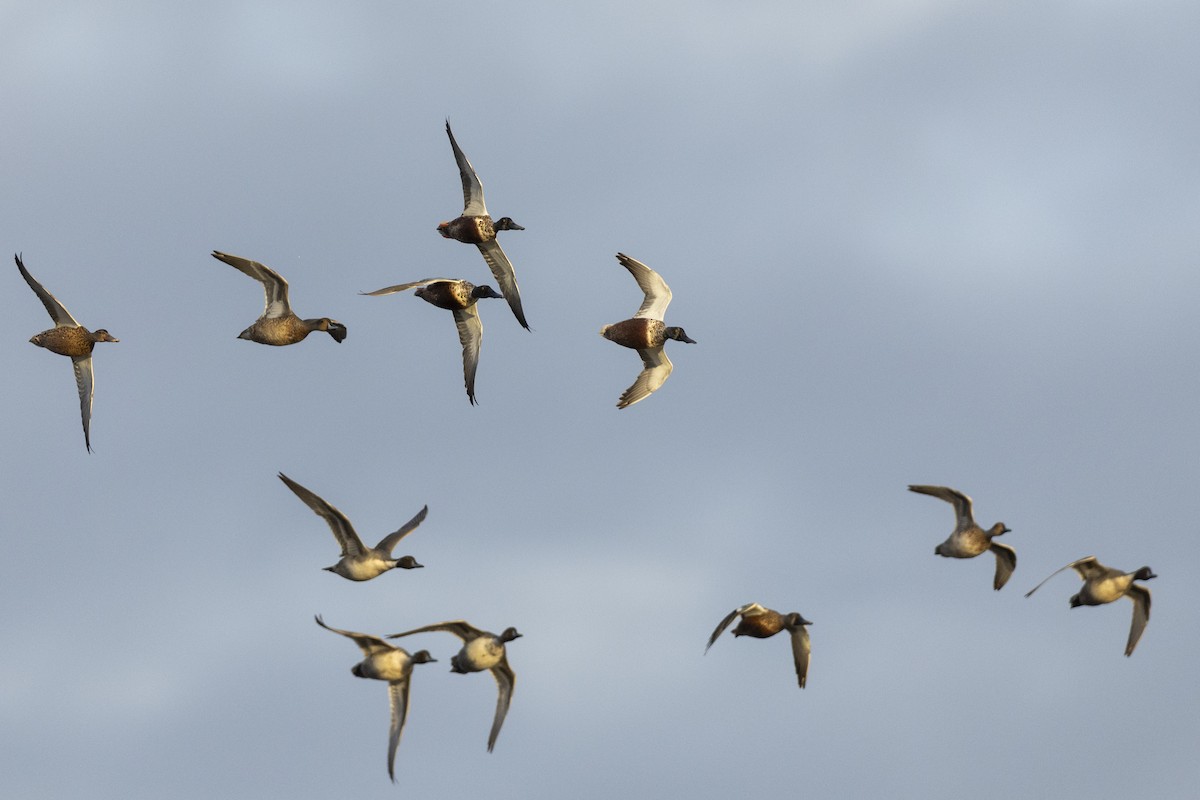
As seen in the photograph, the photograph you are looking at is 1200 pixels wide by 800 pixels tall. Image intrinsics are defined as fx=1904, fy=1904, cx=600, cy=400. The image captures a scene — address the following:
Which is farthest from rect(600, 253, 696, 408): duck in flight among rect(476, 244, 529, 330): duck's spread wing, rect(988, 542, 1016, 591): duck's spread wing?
rect(988, 542, 1016, 591): duck's spread wing

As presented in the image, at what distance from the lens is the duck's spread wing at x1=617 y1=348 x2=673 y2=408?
41.1 metres

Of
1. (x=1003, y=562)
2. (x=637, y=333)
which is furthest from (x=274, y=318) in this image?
(x=1003, y=562)

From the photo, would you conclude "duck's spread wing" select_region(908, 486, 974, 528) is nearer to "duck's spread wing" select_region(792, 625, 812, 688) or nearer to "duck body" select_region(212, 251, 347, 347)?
"duck's spread wing" select_region(792, 625, 812, 688)

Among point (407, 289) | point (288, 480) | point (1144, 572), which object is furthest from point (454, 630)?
point (1144, 572)

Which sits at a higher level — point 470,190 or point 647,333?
point 470,190

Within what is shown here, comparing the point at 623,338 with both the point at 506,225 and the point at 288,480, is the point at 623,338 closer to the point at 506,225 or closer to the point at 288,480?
the point at 506,225

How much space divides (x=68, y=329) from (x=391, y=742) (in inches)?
458

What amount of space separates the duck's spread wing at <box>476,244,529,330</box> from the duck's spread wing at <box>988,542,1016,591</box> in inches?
438

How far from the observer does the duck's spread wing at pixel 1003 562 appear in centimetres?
3711

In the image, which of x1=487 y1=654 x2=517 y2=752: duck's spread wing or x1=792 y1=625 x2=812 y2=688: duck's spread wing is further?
x1=792 y1=625 x2=812 y2=688: duck's spread wing

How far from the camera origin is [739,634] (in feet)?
121

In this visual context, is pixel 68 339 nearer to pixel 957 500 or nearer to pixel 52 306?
pixel 52 306

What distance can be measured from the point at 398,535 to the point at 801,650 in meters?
8.85

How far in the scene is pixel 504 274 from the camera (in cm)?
4159
